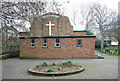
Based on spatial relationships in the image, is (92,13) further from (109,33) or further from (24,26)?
(24,26)

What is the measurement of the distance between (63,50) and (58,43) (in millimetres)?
1370

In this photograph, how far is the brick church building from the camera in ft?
70.1

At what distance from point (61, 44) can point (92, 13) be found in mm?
22659

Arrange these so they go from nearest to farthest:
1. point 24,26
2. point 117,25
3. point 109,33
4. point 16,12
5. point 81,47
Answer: point 16,12
point 24,26
point 81,47
point 117,25
point 109,33

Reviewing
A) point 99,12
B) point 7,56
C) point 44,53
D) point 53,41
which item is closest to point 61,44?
point 53,41

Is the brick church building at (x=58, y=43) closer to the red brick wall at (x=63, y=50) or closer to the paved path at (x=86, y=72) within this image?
the red brick wall at (x=63, y=50)

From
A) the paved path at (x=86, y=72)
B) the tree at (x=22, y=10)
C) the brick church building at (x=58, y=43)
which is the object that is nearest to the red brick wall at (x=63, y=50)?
the brick church building at (x=58, y=43)

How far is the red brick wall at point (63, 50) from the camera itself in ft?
69.9

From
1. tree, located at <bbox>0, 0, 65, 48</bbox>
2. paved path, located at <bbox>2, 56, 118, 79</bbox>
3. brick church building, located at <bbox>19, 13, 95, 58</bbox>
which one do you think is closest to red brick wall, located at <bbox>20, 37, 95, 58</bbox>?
brick church building, located at <bbox>19, 13, 95, 58</bbox>

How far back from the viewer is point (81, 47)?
845 inches

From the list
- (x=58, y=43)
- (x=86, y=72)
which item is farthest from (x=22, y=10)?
(x=58, y=43)

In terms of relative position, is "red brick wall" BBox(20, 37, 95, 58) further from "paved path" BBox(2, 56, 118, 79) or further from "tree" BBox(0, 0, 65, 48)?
"tree" BBox(0, 0, 65, 48)

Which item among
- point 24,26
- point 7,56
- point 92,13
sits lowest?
point 7,56

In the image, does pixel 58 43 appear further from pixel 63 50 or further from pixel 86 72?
pixel 86 72
